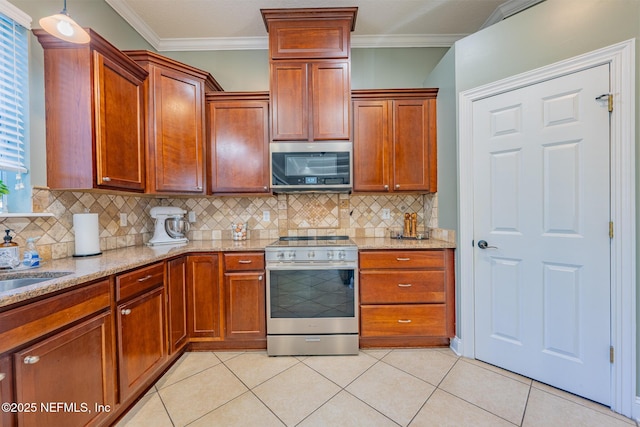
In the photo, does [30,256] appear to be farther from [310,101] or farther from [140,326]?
[310,101]

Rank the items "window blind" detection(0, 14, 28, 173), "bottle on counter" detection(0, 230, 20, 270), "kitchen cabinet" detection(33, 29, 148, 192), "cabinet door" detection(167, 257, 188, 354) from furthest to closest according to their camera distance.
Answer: "cabinet door" detection(167, 257, 188, 354)
"kitchen cabinet" detection(33, 29, 148, 192)
"window blind" detection(0, 14, 28, 173)
"bottle on counter" detection(0, 230, 20, 270)

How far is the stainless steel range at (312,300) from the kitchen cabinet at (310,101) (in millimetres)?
1059

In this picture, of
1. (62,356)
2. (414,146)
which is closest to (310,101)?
(414,146)

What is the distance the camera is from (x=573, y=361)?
5.35 feet

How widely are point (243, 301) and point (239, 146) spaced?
4.81 feet

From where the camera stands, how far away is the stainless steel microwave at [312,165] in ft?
7.52

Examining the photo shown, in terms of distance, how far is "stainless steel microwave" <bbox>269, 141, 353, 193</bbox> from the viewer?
2.29 meters

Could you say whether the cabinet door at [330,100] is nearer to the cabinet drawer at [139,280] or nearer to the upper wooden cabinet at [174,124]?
the upper wooden cabinet at [174,124]

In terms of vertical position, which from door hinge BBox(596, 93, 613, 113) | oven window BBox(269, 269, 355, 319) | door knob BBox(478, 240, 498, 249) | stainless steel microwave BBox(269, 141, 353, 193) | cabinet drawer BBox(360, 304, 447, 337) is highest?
door hinge BBox(596, 93, 613, 113)

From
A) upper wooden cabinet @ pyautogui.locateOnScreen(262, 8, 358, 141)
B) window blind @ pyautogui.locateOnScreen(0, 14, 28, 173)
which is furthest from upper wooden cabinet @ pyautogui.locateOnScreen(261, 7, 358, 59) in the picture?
window blind @ pyautogui.locateOnScreen(0, 14, 28, 173)

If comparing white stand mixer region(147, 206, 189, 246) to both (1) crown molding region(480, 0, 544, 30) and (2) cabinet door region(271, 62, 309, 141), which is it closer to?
(2) cabinet door region(271, 62, 309, 141)

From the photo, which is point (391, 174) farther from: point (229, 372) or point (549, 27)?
point (229, 372)

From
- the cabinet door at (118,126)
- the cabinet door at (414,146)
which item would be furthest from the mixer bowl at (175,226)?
the cabinet door at (414,146)

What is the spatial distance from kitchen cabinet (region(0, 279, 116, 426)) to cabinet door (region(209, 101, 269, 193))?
134 centimetres
